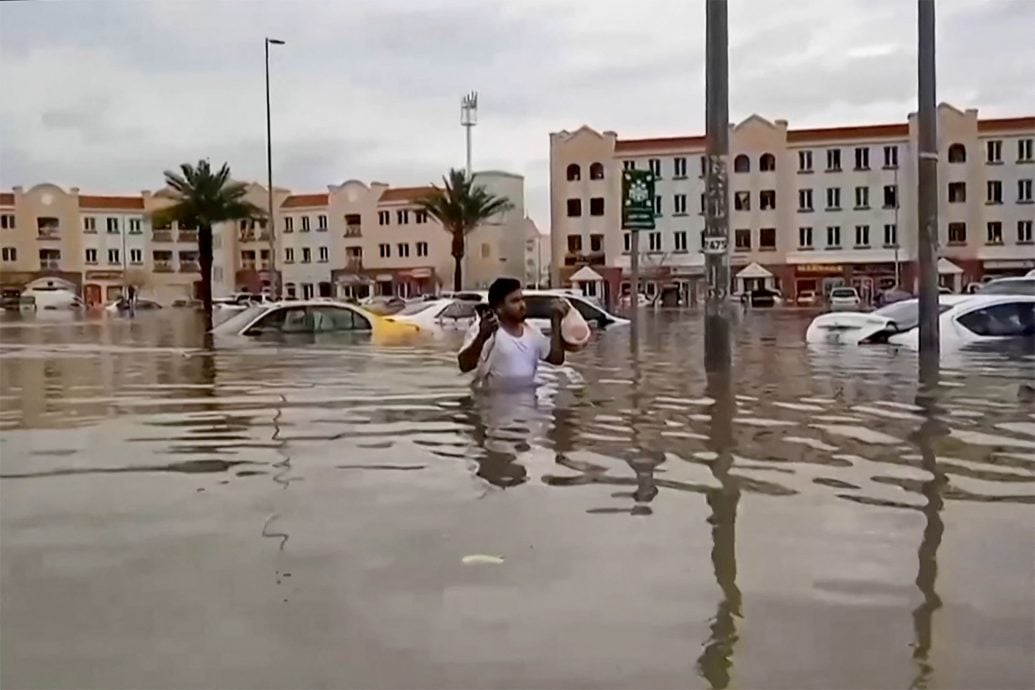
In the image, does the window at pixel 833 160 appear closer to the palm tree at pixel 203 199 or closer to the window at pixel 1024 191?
the window at pixel 1024 191

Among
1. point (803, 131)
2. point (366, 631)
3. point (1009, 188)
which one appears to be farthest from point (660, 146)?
point (366, 631)

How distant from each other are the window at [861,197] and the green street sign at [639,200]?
4688cm

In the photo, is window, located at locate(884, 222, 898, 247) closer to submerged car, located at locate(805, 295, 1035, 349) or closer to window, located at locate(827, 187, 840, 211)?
window, located at locate(827, 187, 840, 211)

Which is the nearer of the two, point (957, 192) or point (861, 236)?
point (957, 192)

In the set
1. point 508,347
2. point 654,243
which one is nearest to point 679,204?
point 654,243

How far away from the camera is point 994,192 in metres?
61.0

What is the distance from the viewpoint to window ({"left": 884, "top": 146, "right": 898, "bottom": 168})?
62.9m

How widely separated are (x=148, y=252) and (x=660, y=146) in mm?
26977

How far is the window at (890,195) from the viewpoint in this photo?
2469 inches

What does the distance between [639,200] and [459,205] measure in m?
37.6

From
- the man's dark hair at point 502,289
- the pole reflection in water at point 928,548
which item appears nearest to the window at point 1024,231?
the pole reflection in water at point 928,548

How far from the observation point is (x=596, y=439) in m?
8.37

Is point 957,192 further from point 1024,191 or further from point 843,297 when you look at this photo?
point 843,297

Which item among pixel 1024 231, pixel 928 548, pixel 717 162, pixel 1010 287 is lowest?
pixel 928 548
